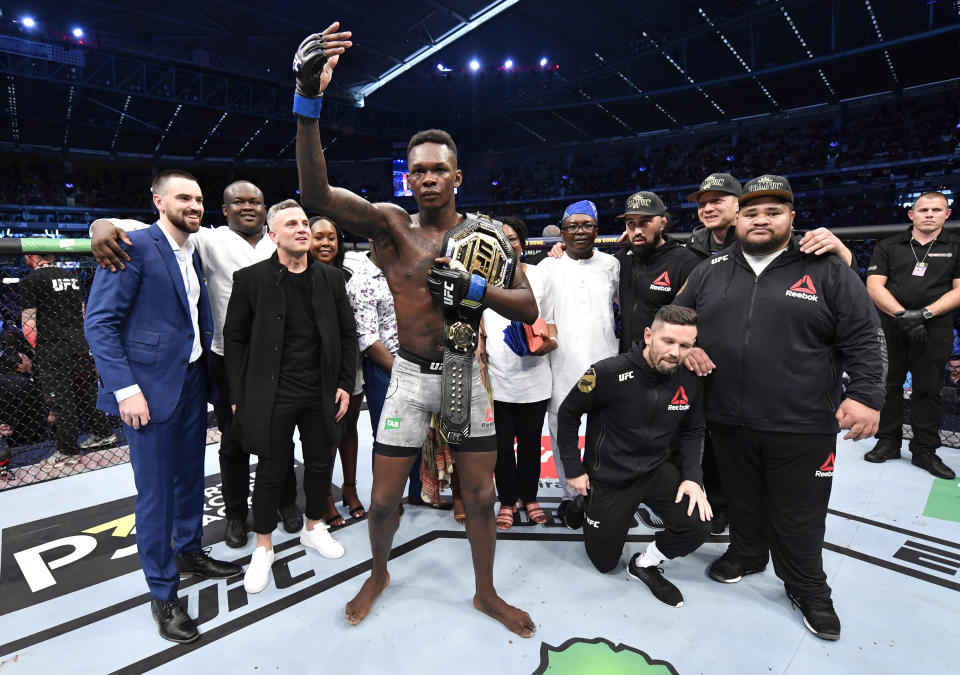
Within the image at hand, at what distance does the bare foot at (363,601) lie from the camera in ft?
6.75

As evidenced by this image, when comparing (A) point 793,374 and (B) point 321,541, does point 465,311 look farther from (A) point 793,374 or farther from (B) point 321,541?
(B) point 321,541

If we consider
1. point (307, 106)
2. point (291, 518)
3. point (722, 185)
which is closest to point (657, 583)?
point (291, 518)

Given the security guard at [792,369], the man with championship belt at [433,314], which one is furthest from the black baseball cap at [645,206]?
the man with championship belt at [433,314]

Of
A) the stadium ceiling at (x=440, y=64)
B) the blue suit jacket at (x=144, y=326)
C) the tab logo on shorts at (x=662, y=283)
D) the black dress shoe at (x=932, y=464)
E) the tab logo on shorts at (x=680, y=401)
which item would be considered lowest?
the black dress shoe at (x=932, y=464)

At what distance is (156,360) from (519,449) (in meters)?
1.99

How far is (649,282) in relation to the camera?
2770 millimetres

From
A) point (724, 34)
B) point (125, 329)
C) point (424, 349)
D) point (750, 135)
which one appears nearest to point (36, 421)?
point (125, 329)

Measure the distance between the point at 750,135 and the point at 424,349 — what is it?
24.5 meters

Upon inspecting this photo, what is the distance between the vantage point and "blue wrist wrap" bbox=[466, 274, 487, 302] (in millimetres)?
1660

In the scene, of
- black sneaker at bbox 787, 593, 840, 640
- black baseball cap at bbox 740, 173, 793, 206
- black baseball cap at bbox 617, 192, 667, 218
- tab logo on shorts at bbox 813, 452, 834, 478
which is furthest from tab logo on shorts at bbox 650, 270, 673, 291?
black sneaker at bbox 787, 593, 840, 640

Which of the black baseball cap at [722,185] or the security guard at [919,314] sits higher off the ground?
the black baseball cap at [722,185]

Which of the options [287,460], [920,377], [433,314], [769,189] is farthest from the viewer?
[920,377]

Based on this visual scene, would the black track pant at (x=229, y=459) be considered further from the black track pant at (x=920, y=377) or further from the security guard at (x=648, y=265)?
the black track pant at (x=920, y=377)

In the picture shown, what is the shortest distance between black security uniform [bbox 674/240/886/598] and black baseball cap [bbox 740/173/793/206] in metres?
0.24
